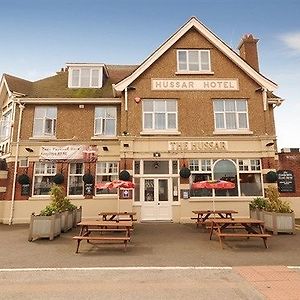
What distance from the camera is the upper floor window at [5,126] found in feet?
59.9

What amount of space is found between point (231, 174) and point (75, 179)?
9.61 meters

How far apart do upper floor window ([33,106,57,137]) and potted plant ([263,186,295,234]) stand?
1331 cm

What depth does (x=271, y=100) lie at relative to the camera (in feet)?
57.8

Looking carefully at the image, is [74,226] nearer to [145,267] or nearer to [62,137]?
[62,137]

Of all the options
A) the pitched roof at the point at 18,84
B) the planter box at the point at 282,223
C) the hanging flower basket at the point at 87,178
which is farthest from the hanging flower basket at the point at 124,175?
the pitched roof at the point at 18,84

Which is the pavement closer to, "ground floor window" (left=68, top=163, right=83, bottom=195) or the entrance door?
the entrance door

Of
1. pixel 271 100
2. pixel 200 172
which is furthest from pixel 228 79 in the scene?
pixel 200 172

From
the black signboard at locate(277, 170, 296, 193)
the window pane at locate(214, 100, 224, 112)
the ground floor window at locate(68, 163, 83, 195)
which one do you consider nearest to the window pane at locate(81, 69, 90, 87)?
the ground floor window at locate(68, 163, 83, 195)

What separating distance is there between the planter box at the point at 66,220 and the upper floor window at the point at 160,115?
665 centimetres

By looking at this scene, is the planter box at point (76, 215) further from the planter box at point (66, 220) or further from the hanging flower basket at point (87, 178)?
the hanging flower basket at point (87, 178)

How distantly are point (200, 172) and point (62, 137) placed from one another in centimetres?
899

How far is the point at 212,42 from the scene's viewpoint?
57.6 feet

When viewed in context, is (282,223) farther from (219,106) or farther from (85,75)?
(85,75)

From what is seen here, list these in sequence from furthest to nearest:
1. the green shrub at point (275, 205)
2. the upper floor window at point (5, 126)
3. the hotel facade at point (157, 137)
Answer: the upper floor window at point (5, 126)
the hotel facade at point (157, 137)
the green shrub at point (275, 205)
